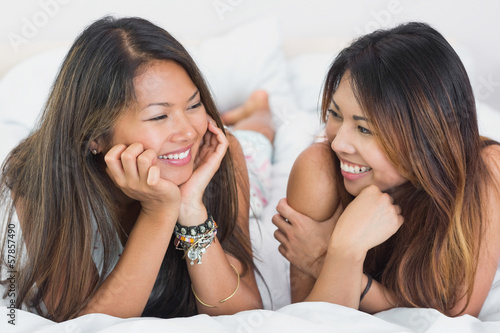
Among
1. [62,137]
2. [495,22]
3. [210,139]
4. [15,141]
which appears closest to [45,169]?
[62,137]

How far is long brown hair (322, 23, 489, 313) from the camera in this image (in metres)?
1.01

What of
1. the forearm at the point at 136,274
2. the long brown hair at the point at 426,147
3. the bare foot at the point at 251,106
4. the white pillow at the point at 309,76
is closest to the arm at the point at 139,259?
the forearm at the point at 136,274

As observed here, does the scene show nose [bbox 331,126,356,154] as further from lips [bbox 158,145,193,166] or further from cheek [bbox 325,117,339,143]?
lips [bbox 158,145,193,166]

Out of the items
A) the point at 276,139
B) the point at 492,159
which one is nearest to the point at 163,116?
the point at 492,159

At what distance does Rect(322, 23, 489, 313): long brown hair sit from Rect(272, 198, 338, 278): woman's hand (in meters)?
0.15

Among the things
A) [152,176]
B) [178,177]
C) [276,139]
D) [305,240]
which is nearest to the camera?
[152,176]

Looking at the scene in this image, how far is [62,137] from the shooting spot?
1.05 metres

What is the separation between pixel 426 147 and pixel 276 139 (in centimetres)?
94

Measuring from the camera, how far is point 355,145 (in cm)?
106

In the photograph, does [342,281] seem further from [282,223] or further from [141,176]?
[141,176]

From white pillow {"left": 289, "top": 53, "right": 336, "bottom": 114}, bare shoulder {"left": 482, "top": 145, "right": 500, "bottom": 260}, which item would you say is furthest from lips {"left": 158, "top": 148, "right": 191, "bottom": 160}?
white pillow {"left": 289, "top": 53, "right": 336, "bottom": 114}

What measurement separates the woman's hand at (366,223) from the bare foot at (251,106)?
41.8 inches

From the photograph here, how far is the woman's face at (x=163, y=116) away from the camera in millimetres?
998

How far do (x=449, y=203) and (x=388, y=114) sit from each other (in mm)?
235
